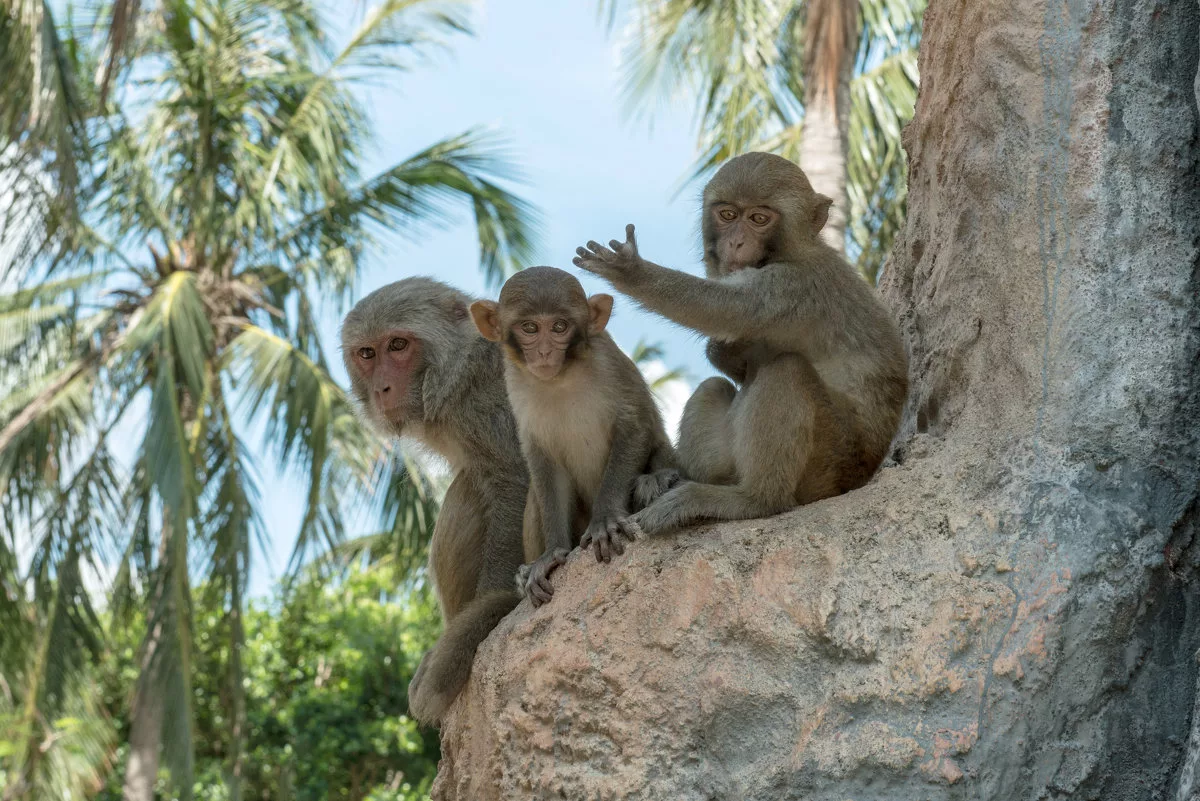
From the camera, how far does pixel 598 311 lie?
467 centimetres

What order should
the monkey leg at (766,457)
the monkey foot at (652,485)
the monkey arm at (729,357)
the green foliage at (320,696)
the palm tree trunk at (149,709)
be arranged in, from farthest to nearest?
1. the green foliage at (320,696)
2. the palm tree trunk at (149,709)
3. the monkey arm at (729,357)
4. the monkey foot at (652,485)
5. the monkey leg at (766,457)

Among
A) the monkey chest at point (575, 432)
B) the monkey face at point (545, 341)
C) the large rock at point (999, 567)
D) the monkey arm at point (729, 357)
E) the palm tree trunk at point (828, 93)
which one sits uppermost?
the palm tree trunk at point (828, 93)

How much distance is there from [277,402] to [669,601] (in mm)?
12419

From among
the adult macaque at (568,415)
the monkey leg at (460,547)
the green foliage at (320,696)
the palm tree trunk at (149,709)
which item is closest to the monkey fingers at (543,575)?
the adult macaque at (568,415)

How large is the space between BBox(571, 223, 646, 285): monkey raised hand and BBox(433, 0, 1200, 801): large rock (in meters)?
0.85

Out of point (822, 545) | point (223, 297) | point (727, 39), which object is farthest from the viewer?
point (223, 297)

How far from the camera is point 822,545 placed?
392cm

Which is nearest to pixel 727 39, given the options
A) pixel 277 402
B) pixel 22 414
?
pixel 277 402

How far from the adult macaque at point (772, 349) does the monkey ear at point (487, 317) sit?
1.82 feet

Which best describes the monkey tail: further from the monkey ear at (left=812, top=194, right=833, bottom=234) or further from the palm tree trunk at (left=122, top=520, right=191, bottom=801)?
the palm tree trunk at (left=122, top=520, right=191, bottom=801)

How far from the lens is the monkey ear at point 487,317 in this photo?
15.5ft

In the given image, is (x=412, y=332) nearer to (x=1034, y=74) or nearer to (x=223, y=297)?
(x=1034, y=74)

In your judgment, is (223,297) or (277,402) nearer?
(277,402)

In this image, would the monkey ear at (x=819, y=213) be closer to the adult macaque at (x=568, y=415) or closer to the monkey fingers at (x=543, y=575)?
the adult macaque at (x=568, y=415)
